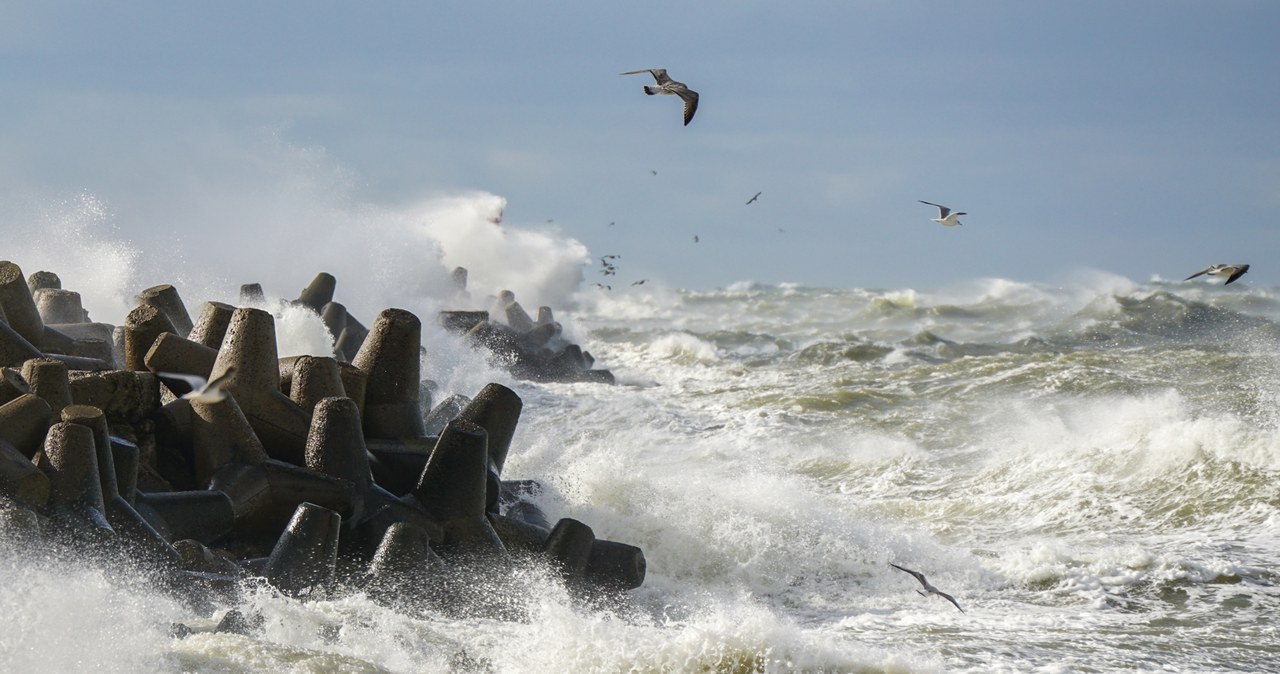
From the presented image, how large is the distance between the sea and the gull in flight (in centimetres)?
204

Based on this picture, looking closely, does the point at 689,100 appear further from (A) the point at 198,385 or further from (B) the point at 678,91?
(A) the point at 198,385

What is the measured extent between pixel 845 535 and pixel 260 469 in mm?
4585

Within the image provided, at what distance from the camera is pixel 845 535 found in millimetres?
11281

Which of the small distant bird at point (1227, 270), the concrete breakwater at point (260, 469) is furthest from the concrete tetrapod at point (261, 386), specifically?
the small distant bird at point (1227, 270)

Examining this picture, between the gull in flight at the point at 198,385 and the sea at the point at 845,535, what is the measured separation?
204cm

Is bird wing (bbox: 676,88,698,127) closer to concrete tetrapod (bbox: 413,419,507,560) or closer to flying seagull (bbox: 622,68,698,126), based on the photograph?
flying seagull (bbox: 622,68,698,126)

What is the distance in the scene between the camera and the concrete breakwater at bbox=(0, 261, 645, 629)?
7410 millimetres

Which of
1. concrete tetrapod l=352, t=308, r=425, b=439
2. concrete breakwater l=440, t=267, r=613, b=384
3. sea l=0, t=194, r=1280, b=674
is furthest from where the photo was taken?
concrete breakwater l=440, t=267, r=613, b=384

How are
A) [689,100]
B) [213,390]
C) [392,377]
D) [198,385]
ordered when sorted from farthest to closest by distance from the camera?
[392,377], [689,100], [198,385], [213,390]

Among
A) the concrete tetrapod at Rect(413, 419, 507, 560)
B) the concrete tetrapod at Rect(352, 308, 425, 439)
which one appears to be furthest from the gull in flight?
the concrete tetrapod at Rect(413, 419, 507, 560)

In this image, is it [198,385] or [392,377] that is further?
[392,377]

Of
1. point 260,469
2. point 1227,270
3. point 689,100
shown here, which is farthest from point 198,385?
point 1227,270

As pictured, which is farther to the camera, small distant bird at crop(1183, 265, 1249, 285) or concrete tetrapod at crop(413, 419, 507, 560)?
small distant bird at crop(1183, 265, 1249, 285)

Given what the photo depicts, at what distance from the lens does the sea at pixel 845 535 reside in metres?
6.93
